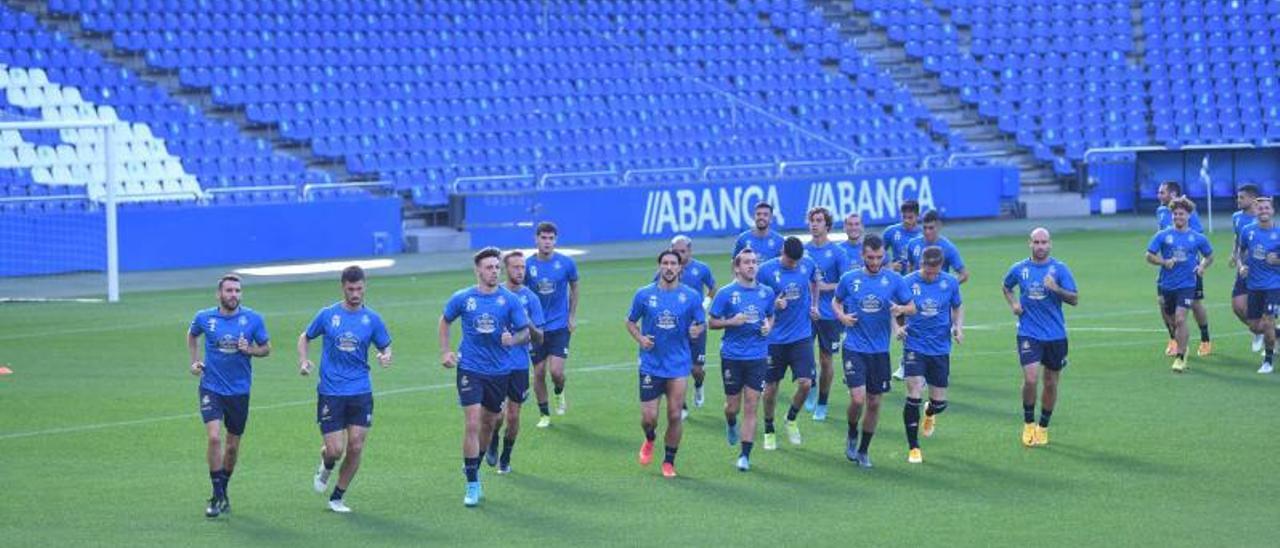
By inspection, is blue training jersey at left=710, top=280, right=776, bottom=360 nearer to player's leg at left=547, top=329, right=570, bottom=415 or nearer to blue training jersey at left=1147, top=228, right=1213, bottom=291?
player's leg at left=547, top=329, right=570, bottom=415

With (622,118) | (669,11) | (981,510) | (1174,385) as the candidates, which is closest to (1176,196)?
(1174,385)

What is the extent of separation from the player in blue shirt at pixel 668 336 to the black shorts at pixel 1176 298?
31.5ft

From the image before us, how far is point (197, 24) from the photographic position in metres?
46.8

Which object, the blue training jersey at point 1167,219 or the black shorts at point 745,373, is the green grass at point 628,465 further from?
the blue training jersey at point 1167,219

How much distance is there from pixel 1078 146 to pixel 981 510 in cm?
4085

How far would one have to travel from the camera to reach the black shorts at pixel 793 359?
67.1 feet

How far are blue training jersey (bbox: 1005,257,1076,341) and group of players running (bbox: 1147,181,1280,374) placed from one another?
17.9 ft

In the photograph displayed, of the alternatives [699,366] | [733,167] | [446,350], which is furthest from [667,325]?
[733,167]

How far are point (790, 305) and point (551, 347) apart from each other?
10.5 feet

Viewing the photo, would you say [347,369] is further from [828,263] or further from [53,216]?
[53,216]

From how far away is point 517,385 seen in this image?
1848 centimetres

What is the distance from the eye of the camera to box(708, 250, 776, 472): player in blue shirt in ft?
62.8

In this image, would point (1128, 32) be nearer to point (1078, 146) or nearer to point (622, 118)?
point (1078, 146)

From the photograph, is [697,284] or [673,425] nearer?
[673,425]
